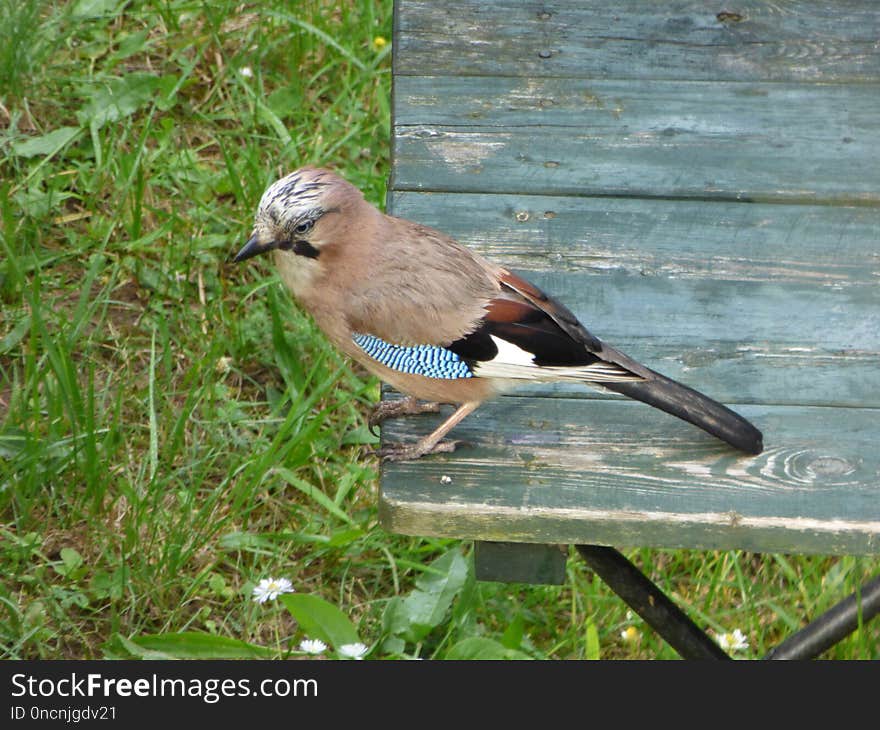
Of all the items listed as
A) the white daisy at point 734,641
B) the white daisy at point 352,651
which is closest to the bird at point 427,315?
the white daisy at point 352,651

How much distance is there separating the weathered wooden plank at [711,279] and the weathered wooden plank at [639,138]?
69 millimetres

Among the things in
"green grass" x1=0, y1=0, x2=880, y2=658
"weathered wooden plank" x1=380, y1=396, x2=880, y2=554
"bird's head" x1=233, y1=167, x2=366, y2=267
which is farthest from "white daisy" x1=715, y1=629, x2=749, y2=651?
"bird's head" x1=233, y1=167, x2=366, y2=267

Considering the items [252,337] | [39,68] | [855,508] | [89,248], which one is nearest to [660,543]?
[855,508]

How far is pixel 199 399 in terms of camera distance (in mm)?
4039

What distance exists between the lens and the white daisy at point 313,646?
337 centimetres

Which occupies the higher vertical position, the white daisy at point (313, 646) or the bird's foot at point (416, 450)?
the bird's foot at point (416, 450)

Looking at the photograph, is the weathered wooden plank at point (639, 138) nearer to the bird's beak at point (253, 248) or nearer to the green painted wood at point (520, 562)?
the bird's beak at point (253, 248)

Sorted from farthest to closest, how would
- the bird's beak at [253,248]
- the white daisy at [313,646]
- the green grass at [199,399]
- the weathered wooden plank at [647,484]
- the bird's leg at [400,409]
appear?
the green grass at [199,399] → the white daisy at [313,646] → the bird's leg at [400,409] → the bird's beak at [253,248] → the weathered wooden plank at [647,484]

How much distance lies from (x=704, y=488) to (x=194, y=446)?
1.80 meters

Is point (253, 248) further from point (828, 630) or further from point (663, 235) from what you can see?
point (828, 630)

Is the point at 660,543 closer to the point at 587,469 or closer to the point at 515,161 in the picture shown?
the point at 587,469

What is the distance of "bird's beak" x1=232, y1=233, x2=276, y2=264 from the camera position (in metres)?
3.13

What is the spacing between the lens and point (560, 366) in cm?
289

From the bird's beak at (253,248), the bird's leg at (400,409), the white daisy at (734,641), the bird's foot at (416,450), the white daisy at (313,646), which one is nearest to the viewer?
the bird's foot at (416,450)
